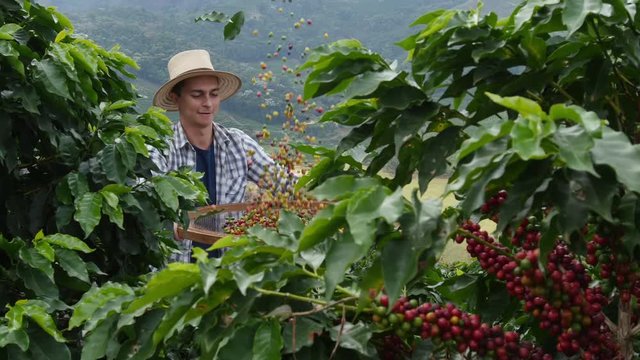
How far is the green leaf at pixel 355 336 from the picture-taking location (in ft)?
4.50

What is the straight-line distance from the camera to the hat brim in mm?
5113

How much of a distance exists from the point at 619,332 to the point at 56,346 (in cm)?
143

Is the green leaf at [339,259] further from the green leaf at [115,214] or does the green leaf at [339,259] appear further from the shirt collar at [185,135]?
the shirt collar at [185,135]

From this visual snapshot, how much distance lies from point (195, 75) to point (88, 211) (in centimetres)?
243

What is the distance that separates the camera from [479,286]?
174cm

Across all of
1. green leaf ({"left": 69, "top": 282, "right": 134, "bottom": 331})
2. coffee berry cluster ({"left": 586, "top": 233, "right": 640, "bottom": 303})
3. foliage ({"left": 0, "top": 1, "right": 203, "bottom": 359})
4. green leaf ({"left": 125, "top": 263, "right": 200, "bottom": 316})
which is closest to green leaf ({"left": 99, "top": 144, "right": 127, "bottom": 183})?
foliage ({"left": 0, "top": 1, "right": 203, "bottom": 359})

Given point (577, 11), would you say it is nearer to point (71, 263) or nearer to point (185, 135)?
point (71, 263)

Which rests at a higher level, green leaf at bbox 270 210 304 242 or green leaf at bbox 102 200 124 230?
green leaf at bbox 270 210 304 242

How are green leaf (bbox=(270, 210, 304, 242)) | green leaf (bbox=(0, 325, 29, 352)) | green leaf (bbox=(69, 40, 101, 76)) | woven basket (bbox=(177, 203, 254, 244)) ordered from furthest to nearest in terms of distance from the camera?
woven basket (bbox=(177, 203, 254, 244)), green leaf (bbox=(69, 40, 101, 76)), green leaf (bbox=(0, 325, 29, 352)), green leaf (bbox=(270, 210, 304, 242))

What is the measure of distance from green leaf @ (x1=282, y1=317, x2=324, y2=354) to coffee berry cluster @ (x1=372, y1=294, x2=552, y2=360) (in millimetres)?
92

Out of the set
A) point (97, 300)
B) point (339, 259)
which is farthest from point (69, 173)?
point (339, 259)

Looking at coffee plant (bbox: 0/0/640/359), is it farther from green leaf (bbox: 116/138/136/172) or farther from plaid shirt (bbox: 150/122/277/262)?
plaid shirt (bbox: 150/122/277/262)

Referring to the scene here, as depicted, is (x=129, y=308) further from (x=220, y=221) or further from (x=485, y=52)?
(x=220, y=221)

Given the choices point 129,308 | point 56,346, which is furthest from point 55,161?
point 129,308
